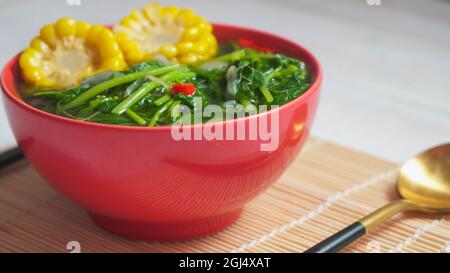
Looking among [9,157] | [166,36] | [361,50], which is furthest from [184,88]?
[361,50]

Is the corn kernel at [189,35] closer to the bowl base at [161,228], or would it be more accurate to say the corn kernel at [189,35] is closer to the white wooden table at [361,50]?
the bowl base at [161,228]

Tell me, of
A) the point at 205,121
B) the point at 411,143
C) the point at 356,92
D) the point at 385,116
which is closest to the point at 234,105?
the point at 205,121

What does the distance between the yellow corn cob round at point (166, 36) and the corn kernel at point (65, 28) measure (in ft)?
0.30

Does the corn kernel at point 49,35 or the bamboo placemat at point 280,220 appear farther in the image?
the corn kernel at point 49,35

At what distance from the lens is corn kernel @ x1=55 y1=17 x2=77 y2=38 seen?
138cm

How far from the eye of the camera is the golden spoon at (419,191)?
127cm

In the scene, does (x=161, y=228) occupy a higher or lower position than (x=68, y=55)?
lower

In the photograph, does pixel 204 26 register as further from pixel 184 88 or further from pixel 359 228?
pixel 359 228

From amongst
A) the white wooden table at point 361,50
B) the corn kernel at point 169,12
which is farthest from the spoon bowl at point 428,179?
the corn kernel at point 169,12

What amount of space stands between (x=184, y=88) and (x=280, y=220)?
0.36 metres

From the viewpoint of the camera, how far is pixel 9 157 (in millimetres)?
1515

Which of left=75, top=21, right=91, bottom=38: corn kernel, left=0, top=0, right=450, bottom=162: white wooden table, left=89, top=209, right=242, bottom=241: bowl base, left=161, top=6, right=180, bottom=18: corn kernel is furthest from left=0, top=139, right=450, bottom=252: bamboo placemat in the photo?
left=161, top=6, right=180, bottom=18: corn kernel

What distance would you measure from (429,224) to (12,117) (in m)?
0.83

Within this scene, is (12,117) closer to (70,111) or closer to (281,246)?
(70,111)
